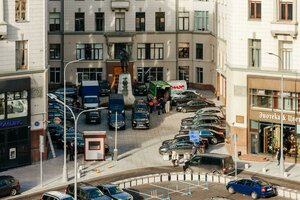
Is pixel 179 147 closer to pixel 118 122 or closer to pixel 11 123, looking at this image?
pixel 118 122

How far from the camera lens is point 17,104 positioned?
3061 inches

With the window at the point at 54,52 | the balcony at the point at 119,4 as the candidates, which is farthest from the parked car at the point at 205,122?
the window at the point at 54,52

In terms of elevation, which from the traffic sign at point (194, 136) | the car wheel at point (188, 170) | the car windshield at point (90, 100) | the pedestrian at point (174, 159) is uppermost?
the car windshield at point (90, 100)

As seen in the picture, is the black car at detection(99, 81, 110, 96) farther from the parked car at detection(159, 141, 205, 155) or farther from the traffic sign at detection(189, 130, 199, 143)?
the traffic sign at detection(189, 130, 199, 143)

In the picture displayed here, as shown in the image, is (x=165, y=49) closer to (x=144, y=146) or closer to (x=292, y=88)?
(x=144, y=146)

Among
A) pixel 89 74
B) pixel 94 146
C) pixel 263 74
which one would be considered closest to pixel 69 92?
pixel 89 74

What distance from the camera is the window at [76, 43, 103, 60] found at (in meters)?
118

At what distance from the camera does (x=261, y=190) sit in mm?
66312

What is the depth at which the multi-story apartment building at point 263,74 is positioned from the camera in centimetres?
7919

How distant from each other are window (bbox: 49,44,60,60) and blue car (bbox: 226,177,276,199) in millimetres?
54166

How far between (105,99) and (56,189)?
4003cm

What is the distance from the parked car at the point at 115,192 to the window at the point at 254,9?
24.9 meters

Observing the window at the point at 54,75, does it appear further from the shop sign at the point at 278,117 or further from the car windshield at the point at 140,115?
the shop sign at the point at 278,117

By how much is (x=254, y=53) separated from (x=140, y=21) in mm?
38962
